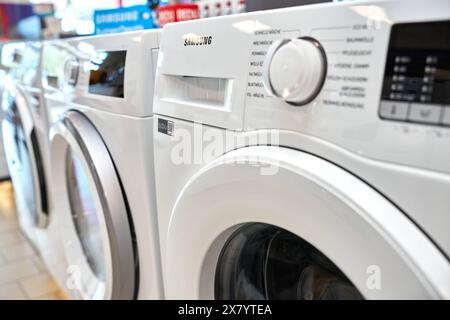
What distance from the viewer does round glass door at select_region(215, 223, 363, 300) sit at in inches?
18.9

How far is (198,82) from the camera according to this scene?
525mm

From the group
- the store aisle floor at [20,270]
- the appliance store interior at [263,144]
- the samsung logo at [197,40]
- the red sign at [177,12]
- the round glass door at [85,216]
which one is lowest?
the store aisle floor at [20,270]

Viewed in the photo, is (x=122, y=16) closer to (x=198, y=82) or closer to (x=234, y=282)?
(x=198, y=82)

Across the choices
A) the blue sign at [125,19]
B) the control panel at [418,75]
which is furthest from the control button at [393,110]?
the blue sign at [125,19]

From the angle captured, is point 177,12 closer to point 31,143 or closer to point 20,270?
point 31,143

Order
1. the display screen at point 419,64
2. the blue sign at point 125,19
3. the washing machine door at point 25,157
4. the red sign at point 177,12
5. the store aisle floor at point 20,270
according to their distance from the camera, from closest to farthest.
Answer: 1. the display screen at point 419,64
2. the red sign at point 177,12
3. the blue sign at point 125,19
4. the washing machine door at point 25,157
5. the store aisle floor at point 20,270

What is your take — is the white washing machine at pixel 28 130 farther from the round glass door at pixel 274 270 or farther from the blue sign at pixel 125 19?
the round glass door at pixel 274 270

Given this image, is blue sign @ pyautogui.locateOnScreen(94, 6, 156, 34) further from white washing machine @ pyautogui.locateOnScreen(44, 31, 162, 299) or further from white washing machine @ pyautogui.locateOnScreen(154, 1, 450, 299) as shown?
white washing machine @ pyautogui.locateOnScreen(154, 1, 450, 299)

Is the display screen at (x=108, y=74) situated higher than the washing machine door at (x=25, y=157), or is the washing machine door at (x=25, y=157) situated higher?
the display screen at (x=108, y=74)

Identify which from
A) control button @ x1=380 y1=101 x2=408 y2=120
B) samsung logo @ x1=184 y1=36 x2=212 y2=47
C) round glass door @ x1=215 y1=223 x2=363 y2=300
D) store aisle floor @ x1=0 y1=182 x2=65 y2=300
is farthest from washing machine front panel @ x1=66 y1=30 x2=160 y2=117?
store aisle floor @ x1=0 y1=182 x2=65 y2=300

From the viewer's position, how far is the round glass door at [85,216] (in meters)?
0.99

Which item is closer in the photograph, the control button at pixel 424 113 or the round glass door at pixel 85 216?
the control button at pixel 424 113

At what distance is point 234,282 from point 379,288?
1.00ft

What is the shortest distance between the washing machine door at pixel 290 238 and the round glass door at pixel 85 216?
485mm
